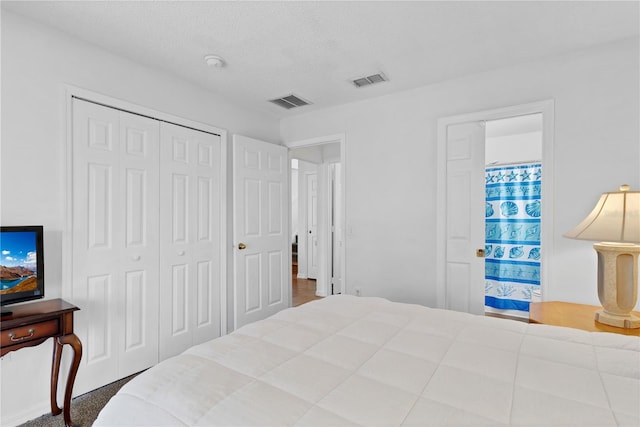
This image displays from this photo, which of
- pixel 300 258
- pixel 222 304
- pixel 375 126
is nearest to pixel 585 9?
pixel 375 126

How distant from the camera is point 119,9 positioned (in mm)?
1941

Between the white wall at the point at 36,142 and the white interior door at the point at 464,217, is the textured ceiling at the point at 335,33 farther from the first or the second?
the white interior door at the point at 464,217

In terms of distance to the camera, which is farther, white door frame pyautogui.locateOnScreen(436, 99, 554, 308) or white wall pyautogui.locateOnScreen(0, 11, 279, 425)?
white door frame pyautogui.locateOnScreen(436, 99, 554, 308)

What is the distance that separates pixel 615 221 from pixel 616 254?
0.70 ft

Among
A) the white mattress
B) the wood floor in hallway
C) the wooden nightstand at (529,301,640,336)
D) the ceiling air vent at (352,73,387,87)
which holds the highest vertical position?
the ceiling air vent at (352,73,387,87)

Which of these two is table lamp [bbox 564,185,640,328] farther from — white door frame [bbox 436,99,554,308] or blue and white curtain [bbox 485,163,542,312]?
blue and white curtain [bbox 485,163,542,312]

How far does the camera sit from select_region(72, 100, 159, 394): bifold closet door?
2.29 meters

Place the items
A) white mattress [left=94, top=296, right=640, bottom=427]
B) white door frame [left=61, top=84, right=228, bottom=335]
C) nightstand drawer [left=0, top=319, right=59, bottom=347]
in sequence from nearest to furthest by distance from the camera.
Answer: white mattress [left=94, top=296, right=640, bottom=427]
nightstand drawer [left=0, top=319, right=59, bottom=347]
white door frame [left=61, top=84, right=228, bottom=335]

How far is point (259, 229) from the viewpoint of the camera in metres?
3.64

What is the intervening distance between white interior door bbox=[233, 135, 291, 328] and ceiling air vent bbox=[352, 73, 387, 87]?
4.11ft

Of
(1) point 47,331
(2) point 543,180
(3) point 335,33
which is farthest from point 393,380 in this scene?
(2) point 543,180

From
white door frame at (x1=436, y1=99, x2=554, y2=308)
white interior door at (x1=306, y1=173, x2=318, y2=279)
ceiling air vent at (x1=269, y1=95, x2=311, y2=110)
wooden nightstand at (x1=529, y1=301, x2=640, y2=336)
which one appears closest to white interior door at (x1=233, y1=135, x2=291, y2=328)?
ceiling air vent at (x1=269, y1=95, x2=311, y2=110)

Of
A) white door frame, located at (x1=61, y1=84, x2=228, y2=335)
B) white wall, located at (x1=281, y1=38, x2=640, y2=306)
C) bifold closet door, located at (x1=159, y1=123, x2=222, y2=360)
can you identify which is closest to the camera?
white door frame, located at (x1=61, y1=84, x2=228, y2=335)

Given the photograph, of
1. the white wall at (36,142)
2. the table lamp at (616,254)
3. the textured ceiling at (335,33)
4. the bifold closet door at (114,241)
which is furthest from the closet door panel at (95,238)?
the table lamp at (616,254)
